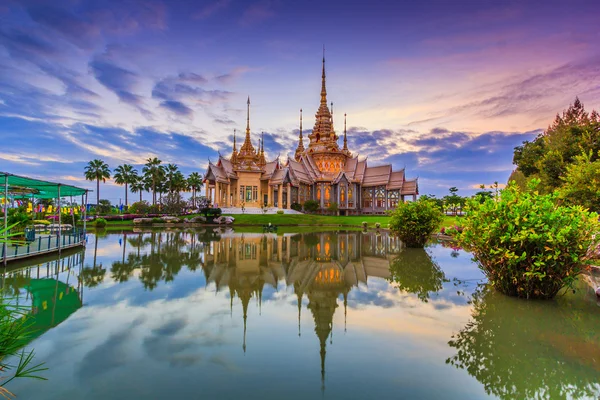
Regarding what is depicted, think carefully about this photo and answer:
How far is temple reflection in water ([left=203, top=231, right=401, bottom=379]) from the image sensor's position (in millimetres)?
6709

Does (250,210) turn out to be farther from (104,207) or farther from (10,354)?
(10,354)

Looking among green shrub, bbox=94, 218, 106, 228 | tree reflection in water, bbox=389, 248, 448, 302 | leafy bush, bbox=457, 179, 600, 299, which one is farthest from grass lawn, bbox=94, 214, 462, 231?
leafy bush, bbox=457, 179, 600, 299

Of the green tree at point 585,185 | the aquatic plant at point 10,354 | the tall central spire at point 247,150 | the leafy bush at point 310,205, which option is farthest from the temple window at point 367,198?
the aquatic plant at point 10,354

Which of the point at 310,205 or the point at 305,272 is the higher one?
the point at 310,205

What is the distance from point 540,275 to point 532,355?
2.63 m

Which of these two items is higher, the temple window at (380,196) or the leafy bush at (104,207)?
the temple window at (380,196)

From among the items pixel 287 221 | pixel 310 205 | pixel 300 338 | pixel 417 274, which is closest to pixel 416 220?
pixel 417 274

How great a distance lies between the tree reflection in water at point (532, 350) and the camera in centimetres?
369

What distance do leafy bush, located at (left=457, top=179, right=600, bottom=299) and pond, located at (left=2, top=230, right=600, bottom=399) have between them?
0.45 meters

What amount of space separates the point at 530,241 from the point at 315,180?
43876mm

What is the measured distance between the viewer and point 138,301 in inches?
264

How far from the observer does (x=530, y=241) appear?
6520 millimetres

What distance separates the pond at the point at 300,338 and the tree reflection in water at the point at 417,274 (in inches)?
3.7

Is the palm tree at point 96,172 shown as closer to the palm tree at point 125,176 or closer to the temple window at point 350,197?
the palm tree at point 125,176
